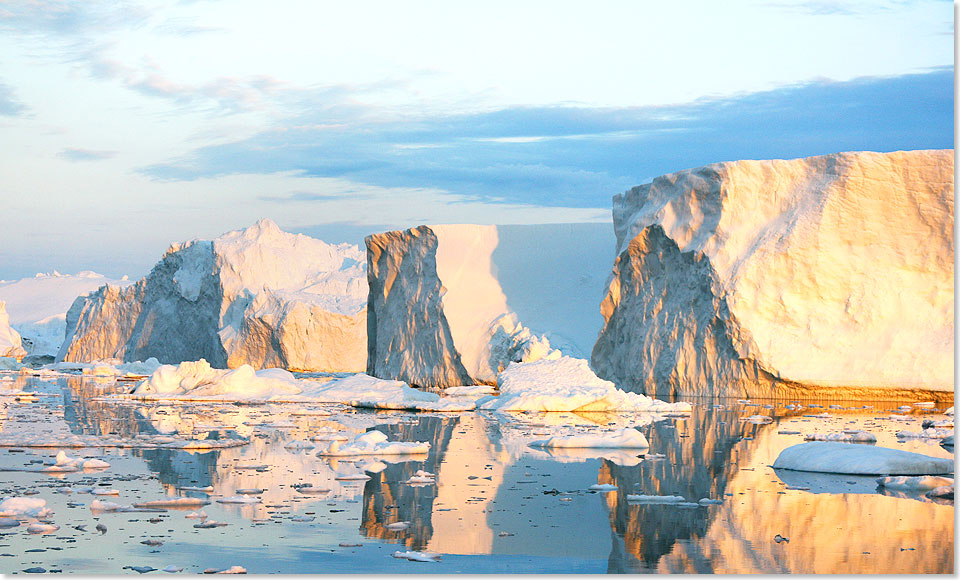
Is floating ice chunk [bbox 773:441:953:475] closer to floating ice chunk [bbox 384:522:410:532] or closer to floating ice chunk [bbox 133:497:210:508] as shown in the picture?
floating ice chunk [bbox 384:522:410:532]

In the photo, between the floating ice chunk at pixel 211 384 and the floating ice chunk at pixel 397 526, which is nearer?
the floating ice chunk at pixel 397 526

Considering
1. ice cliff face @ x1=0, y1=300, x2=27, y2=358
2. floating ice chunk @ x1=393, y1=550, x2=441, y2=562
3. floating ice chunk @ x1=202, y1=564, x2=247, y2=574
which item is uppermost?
floating ice chunk @ x1=202, y1=564, x2=247, y2=574

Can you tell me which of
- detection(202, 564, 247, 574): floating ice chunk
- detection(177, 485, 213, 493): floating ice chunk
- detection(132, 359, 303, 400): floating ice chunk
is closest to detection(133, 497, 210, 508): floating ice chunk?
detection(177, 485, 213, 493): floating ice chunk

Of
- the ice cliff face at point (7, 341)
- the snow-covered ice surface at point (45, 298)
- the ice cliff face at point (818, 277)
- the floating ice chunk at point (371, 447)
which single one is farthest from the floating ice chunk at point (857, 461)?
the snow-covered ice surface at point (45, 298)

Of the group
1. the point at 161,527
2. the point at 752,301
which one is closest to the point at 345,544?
the point at 161,527

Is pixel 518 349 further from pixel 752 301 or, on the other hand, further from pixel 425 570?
pixel 425 570

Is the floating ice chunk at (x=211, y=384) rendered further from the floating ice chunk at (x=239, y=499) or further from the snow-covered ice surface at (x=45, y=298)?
the snow-covered ice surface at (x=45, y=298)

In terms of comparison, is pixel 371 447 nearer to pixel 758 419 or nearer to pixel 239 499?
pixel 239 499
